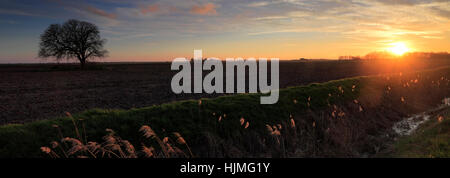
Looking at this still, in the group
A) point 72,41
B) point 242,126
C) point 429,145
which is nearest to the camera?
point 429,145

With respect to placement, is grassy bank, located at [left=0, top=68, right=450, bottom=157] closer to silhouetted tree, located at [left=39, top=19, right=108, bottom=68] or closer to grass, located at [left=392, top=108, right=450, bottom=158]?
grass, located at [left=392, top=108, right=450, bottom=158]

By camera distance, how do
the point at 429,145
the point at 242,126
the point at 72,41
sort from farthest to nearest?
the point at 72,41 < the point at 242,126 < the point at 429,145

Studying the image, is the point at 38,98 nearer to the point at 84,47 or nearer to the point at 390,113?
the point at 390,113

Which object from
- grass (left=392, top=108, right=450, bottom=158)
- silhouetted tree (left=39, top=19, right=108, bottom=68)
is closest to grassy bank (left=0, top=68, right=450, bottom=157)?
grass (left=392, top=108, right=450, bottom=158)

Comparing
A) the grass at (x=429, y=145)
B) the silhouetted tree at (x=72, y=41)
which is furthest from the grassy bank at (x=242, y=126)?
the silhouetted tree at (x=72, y=41)

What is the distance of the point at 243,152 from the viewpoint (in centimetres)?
915

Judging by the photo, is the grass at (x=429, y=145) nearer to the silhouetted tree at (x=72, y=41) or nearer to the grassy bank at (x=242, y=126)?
the grassy bank at (x=242, y=126)

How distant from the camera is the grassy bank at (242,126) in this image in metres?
8.32

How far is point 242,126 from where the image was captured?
10945mm

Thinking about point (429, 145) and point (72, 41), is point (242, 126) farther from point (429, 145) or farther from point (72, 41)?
point (72, 41)

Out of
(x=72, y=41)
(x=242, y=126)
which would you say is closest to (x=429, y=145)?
(x=242, y=126)

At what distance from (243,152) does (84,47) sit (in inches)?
2598

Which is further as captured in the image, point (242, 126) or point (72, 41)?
point (72, 41)

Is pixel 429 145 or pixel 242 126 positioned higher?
pixel 242 126
